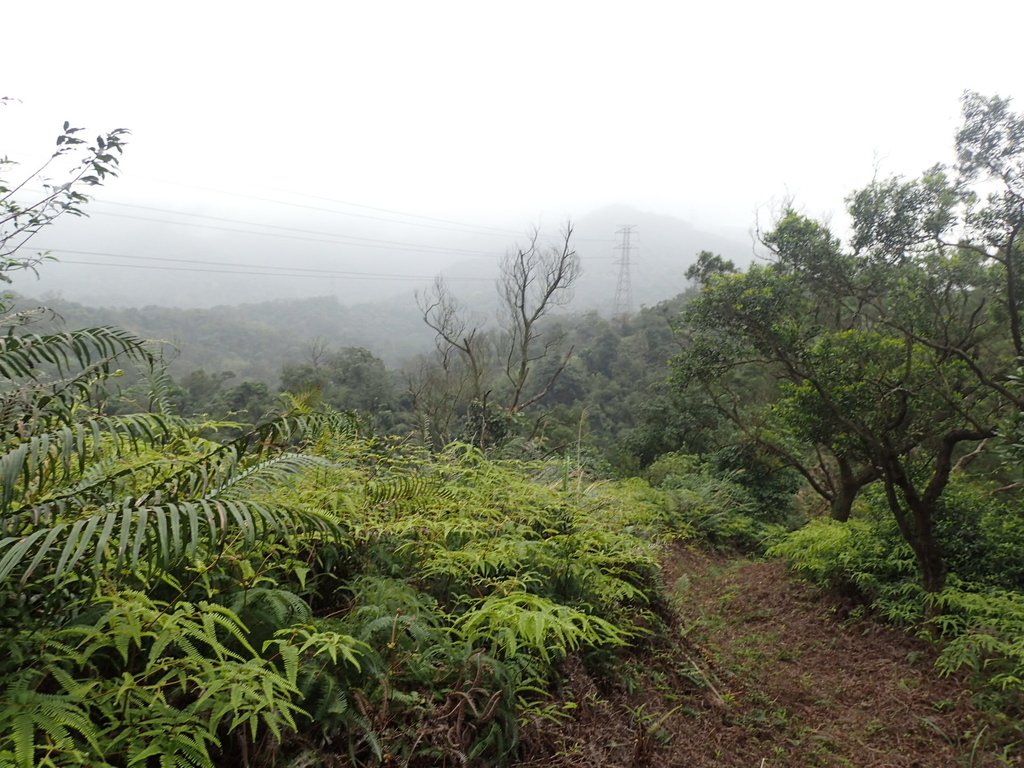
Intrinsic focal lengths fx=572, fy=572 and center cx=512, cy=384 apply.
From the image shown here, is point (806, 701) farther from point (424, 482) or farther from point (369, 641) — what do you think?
point (369, 641)

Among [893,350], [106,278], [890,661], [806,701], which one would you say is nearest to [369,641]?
[806,701]

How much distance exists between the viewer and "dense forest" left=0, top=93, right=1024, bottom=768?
1820 mm

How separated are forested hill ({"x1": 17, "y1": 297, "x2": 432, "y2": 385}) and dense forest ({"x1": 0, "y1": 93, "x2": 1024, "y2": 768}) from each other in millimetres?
31837

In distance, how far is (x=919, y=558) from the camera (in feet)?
19.8

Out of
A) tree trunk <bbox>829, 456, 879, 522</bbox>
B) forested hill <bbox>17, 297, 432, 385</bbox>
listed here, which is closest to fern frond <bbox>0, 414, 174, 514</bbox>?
tree trunk <bbox>829, 456, 879, 522</bbox>

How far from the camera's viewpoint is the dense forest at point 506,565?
1.82 m

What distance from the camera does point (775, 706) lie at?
159 inches

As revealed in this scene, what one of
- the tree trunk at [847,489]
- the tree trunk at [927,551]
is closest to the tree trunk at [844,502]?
the tree trunk at [847,489]

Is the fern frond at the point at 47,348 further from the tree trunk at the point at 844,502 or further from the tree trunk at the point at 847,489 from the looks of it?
the tree trunk at the point at 844,502

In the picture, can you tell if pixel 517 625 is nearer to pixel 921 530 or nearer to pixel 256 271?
pixel 921 530

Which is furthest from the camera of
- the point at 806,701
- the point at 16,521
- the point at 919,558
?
the point at 919,558

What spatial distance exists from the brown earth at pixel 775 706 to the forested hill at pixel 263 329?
33.1 meters

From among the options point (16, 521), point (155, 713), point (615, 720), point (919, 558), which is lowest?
point (919, 558)

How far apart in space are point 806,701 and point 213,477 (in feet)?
14.9
